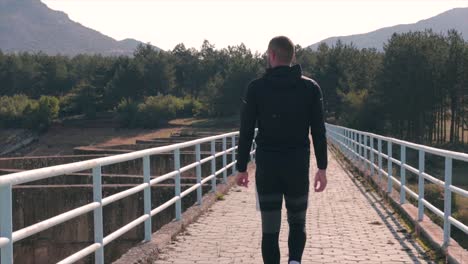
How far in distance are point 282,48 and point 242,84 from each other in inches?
3267

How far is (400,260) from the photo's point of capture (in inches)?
294

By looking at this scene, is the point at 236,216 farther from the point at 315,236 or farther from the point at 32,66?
the point at 32,66

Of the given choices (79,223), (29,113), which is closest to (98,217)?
(79,223)

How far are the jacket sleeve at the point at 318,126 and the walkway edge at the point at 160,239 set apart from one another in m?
2.52

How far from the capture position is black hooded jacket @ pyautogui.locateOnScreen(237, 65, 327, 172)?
16.8ft

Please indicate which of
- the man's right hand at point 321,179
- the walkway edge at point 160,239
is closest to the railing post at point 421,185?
the walkway edge at point 160,239

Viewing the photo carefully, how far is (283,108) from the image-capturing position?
513cm

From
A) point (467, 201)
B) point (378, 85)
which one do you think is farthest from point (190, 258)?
point (378, 85)

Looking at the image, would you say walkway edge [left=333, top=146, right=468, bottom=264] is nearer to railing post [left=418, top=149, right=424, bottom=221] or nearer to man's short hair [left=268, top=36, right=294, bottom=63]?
railing post [left=418, top=149, right=424, bottom=221]

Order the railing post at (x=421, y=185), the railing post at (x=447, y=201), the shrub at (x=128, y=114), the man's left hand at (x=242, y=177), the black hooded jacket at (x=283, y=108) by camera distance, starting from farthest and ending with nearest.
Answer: the shrub at (x=128, y=114) < the railing post at (x=421, y=185) < the railing post at (x=447, y=201) < the man's left hand at (x=242, y=177) < the black hooded jacket at (x=283, y=108)

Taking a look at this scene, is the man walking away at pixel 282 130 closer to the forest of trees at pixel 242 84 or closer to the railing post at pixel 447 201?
the railing post at pixel 447 201

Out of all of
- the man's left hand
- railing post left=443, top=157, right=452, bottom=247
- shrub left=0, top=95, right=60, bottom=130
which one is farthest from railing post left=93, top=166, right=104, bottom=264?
shrub left=0, top=95, right=60, bottom=130

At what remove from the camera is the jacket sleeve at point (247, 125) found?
204 inches

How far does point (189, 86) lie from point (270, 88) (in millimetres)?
115814
